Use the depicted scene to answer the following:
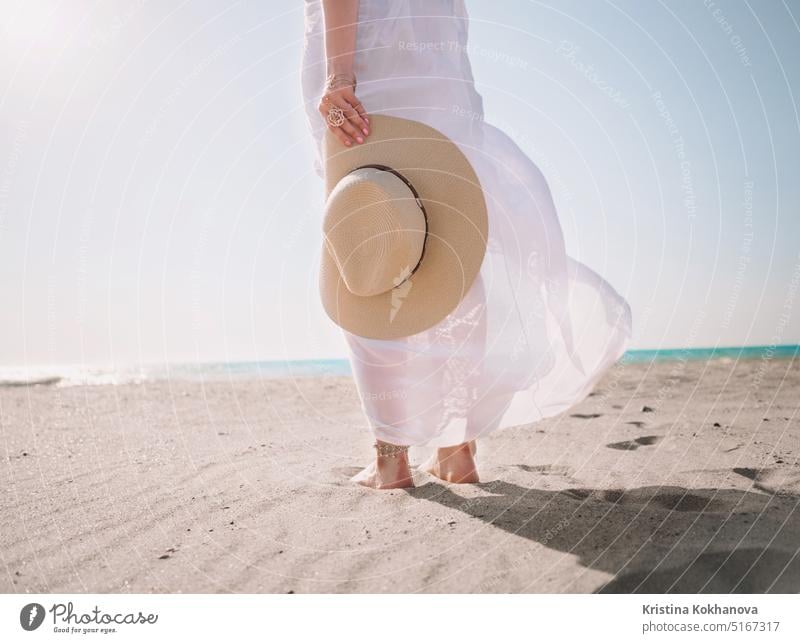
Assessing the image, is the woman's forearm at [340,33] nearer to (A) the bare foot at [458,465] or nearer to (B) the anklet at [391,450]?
(B) the anklet at [391,450]

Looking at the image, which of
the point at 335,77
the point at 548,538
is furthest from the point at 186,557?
the point at 335,77

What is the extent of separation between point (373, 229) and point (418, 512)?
3.68ft

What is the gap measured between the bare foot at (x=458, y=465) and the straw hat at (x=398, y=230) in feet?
2.15

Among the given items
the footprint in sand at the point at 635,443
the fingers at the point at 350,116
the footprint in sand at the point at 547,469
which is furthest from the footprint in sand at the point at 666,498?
the fingers at the point at 350,116

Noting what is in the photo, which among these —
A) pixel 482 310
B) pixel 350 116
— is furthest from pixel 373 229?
pixel 482 310

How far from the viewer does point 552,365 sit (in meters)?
2.80

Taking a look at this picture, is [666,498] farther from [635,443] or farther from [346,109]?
[346,109]

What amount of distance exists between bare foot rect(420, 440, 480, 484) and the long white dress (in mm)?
125

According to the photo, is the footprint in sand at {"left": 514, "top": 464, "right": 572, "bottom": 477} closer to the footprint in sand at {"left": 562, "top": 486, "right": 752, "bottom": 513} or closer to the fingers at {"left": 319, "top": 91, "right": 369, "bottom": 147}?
the footprint in sand at {"left": 562, "top": 486, "right": 752, "bottom": 513}

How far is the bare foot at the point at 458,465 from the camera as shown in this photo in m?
2.89

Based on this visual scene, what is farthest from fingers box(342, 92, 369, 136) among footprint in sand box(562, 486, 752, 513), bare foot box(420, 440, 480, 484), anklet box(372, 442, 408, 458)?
footprint in sand box(562, 486, 752, 513)

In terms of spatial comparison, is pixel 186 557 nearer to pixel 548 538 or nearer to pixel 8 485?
pixel 548 538

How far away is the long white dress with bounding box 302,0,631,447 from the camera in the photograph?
2.73m
